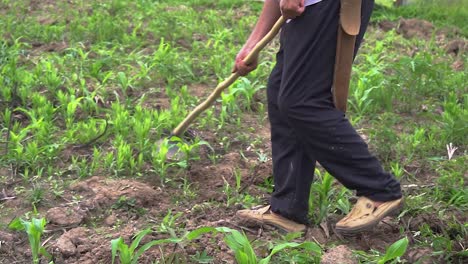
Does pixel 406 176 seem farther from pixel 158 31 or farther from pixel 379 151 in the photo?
pixel 158 31

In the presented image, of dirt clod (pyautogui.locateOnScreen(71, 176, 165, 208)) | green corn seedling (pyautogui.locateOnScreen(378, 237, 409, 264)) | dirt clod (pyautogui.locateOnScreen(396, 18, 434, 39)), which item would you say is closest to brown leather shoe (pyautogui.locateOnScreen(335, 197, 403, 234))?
green corn seedling (pyautogui.locateOnScreen(378, 237, 409, 264))

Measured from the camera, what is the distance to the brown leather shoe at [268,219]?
3.46 meters

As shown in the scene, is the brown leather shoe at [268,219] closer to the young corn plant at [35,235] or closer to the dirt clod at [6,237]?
the young corn plant at [35,235]

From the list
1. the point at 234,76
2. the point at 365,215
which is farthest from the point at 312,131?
the point at 234,76

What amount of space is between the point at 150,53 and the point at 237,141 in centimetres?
172

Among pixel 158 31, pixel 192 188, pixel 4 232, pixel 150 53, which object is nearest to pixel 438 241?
pixel 192 188

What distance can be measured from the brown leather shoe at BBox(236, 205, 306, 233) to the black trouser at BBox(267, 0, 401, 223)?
0.19 meters

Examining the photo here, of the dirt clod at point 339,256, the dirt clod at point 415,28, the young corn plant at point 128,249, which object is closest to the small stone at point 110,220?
the young corn plant at point 128,249

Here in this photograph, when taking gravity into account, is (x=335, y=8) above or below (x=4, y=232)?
above

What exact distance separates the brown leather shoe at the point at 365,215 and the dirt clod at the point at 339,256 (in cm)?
16

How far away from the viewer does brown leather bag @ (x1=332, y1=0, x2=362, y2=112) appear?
311 cm

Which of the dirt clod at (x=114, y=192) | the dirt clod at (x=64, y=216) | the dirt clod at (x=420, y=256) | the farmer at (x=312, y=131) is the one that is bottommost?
the dirt clod at (x=64, y=216)

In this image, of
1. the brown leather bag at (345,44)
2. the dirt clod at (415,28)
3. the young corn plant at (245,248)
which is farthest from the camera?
the dirt clod at (415,28)

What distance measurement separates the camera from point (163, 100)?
509cm
